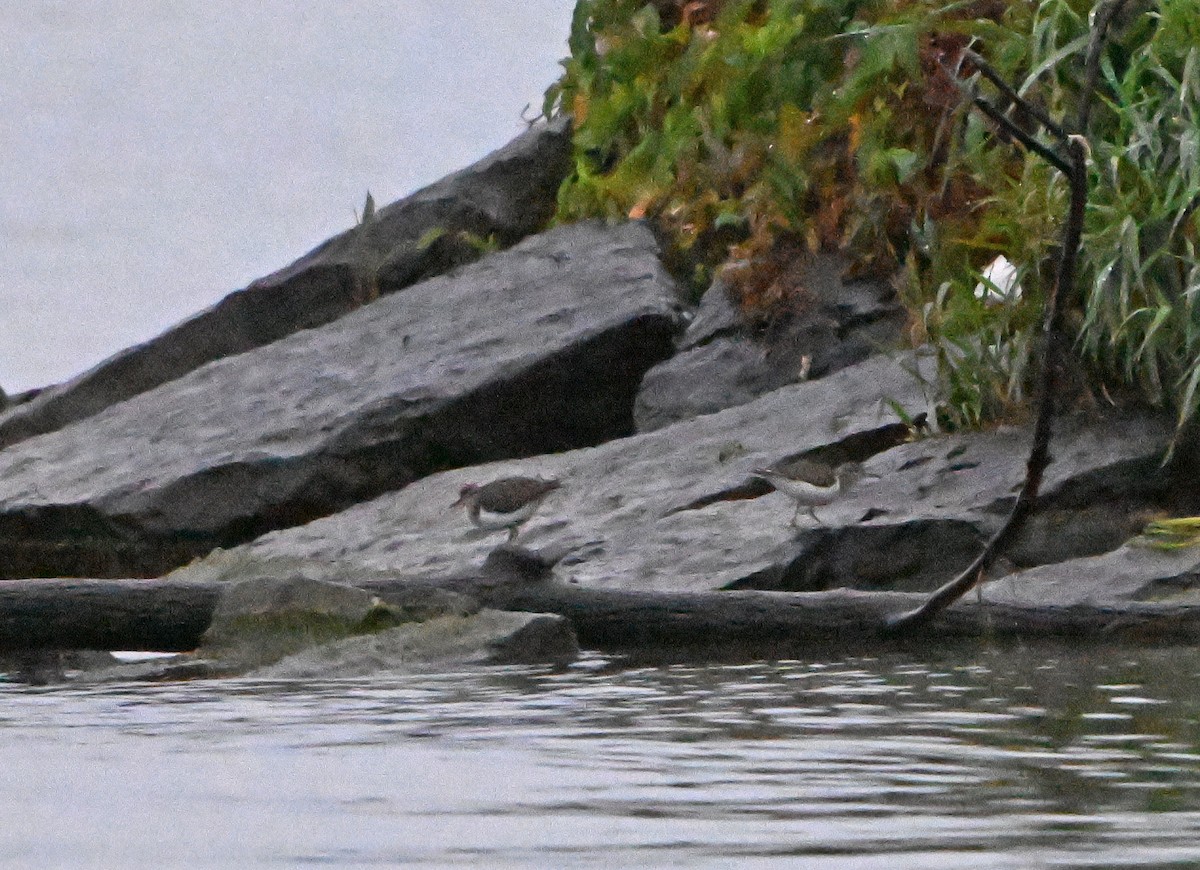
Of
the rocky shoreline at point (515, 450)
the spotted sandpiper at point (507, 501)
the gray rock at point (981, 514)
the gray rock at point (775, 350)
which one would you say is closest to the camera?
the rocky shoreline at point (515, 450)

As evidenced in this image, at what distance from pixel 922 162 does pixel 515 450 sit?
7.74 ft

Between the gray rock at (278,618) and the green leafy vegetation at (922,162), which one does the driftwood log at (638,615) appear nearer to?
the gray rock at (278,618)

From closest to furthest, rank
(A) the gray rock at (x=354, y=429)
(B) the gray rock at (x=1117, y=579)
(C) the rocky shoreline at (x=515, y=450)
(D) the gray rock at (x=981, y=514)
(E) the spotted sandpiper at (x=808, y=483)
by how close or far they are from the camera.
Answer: (B) the gray rock at (x=1117, y=579) → (C) the rocky shoreline at (x=515, y=450) → (D) the gray rock at (x=981, y=514) → (E) the spotted sandpiper at (x=808, y=483) → (A) the gray rock at (x=354, y=429)

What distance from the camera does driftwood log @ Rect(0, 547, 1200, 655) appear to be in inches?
216

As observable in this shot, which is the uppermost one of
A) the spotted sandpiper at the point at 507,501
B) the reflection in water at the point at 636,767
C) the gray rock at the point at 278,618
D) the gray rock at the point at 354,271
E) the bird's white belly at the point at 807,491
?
the gray rock at the point at 354,271

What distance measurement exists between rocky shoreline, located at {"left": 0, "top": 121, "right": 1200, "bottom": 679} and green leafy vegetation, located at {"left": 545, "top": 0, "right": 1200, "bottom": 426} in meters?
0.23

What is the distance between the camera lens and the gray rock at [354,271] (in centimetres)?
1209

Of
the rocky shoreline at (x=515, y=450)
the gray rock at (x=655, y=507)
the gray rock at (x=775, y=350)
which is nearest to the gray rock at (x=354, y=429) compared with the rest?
the rocky shoreline at (x=515, y=450)

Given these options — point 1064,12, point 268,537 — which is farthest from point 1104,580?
point 268,537

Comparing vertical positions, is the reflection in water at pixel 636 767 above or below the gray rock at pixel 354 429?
below

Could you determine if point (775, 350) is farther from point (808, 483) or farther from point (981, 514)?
point (981, 514)

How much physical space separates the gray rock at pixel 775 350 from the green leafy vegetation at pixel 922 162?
0.12 meters

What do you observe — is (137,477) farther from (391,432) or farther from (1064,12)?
(1064,12)

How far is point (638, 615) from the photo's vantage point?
18.2 feet
